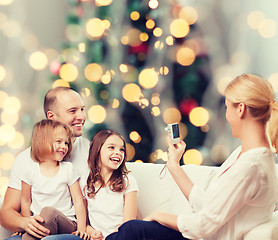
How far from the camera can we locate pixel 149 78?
8.19 feet

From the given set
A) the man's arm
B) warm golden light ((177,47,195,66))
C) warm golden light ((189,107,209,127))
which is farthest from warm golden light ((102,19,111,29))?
the man's arm

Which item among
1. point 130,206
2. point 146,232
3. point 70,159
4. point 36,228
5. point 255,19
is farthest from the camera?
point 255,19

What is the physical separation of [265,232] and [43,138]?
1.00 meters

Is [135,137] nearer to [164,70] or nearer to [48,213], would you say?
[164,70]

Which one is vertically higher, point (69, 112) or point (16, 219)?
point (69, 112)

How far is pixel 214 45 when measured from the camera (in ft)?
7.84

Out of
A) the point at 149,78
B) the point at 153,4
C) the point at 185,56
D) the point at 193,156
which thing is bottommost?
the point at 193,156

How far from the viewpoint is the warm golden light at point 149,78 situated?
2.49 metres

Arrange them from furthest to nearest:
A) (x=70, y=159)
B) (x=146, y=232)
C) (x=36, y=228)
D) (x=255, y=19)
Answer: (x=255, y=19) < (x=70, y=159) < (x=36, y=228) < (x=146, y=232)

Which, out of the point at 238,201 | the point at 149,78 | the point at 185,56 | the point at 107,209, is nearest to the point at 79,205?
the point at 107,209

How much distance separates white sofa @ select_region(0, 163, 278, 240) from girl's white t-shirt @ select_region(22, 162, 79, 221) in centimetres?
20

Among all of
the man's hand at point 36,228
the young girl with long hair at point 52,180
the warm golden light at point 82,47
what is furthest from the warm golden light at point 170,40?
the man's hand at point 36,228

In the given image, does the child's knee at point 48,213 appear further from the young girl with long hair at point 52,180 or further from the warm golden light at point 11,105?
the warm golden light at point 11,105

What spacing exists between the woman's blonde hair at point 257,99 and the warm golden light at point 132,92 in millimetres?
1276
